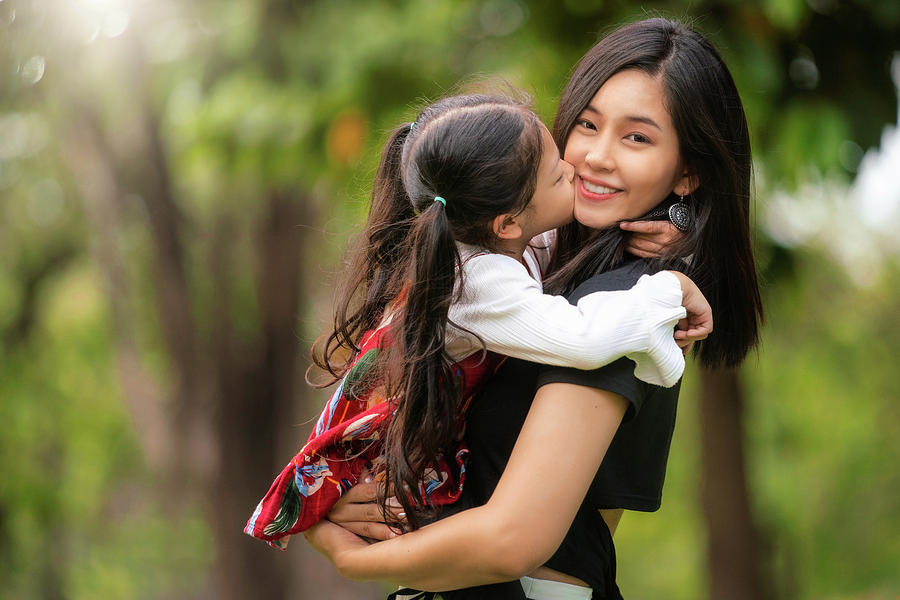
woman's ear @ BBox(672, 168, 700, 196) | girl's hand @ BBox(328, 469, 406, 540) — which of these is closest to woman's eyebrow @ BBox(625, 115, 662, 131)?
woman's ear @ BBox(672, 168, 700, 196)

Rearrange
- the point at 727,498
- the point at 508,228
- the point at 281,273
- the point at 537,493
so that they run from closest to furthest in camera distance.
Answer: the point at 537,493 → the point at 508,228 → the point at 727,498 → the point at 281,273

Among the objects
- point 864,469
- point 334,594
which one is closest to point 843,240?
point 864,469

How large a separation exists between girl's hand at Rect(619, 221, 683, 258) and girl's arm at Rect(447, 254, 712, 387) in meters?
0.15

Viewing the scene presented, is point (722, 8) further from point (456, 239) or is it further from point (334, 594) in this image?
point (334, 594)

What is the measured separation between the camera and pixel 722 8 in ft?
11.7

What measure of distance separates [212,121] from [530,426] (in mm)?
3332

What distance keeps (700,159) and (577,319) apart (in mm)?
518

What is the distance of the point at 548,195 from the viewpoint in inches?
73.9

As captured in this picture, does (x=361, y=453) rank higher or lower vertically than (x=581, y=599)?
higher

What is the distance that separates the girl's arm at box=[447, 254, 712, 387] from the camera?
63.2 inches

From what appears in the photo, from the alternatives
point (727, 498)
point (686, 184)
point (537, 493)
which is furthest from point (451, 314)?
point (727, 498)

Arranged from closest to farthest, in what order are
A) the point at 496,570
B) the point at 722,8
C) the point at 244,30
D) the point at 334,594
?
the point at 496,570 < the point at 722,8 < the point at 244,30 < the point at 334,594

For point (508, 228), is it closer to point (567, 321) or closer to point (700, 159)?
point (567, 321)

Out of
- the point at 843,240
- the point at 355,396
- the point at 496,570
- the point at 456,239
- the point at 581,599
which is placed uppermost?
the point at 456,239
